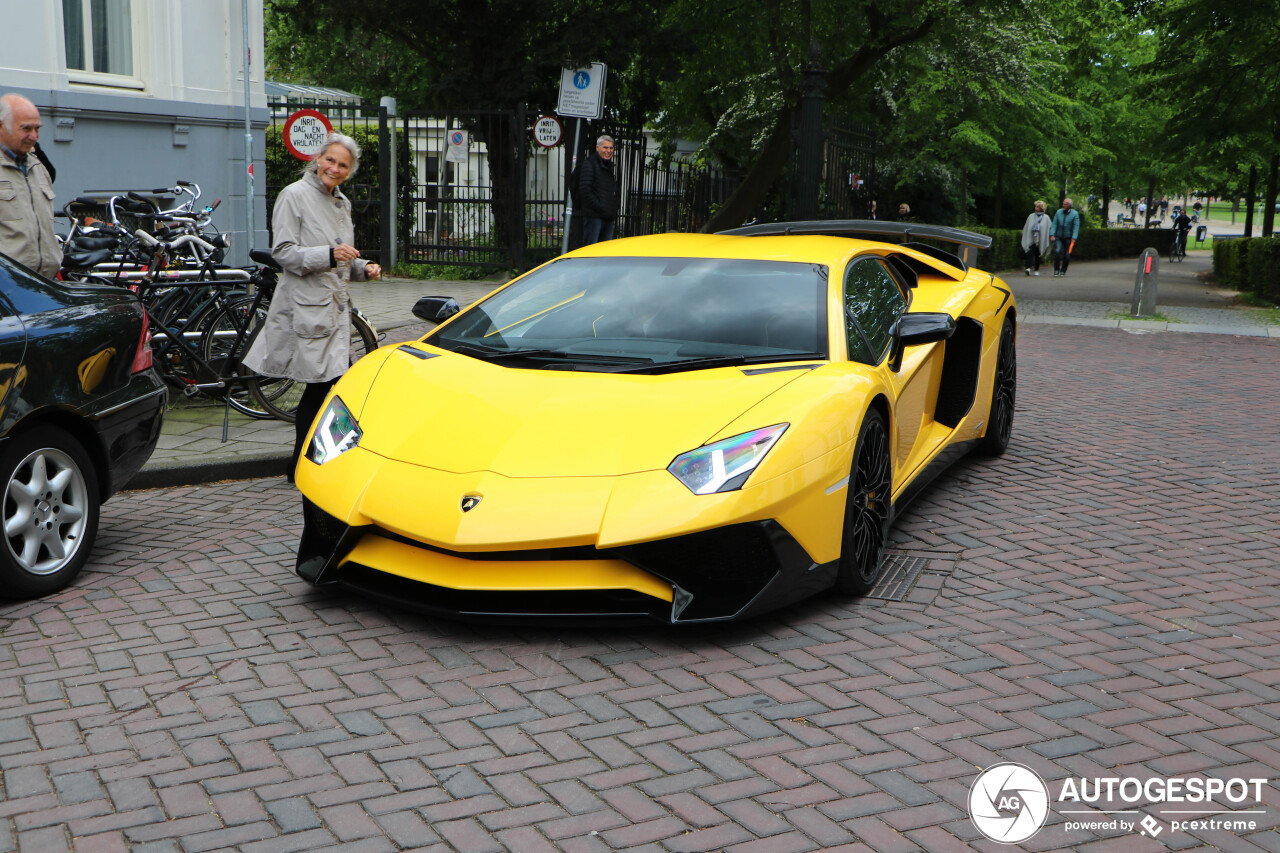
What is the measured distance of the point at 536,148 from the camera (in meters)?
18.8

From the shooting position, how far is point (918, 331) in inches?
206

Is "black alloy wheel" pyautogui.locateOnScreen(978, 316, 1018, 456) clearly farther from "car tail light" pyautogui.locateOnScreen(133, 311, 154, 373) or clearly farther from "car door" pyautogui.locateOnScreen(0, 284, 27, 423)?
"car door" pyautogui.locateOnScreen(0, 284, 27, 423)

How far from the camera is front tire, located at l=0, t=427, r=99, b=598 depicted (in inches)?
176

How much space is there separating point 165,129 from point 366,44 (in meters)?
15.6

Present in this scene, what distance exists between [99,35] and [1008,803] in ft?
40.8

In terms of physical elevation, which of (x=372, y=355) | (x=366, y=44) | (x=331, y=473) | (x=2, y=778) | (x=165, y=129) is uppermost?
(x=366, y=44)

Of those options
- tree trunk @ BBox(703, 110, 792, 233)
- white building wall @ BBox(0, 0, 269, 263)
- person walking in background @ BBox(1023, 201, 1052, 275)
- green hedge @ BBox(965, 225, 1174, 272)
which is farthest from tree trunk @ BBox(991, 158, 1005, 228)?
white building wall @ BBox(0, 0, 269, 263)

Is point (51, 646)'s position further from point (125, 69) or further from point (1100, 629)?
point (125, 69)

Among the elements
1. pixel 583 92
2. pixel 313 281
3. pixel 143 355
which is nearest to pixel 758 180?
pixel 583 92

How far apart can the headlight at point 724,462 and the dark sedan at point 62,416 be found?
2.42 metres

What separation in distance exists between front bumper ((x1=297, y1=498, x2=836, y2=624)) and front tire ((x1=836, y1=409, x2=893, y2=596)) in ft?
1.28

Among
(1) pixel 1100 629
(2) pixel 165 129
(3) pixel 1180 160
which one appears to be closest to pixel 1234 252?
(3) pixel 1180 160

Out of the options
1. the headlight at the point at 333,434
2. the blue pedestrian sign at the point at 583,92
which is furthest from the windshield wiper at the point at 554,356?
the blue pedestrian sign at the point at 583,92

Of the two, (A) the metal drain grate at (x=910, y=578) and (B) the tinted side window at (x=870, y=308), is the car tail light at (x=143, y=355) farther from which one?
(A) the metal drain grate at (x=910, y=578)
